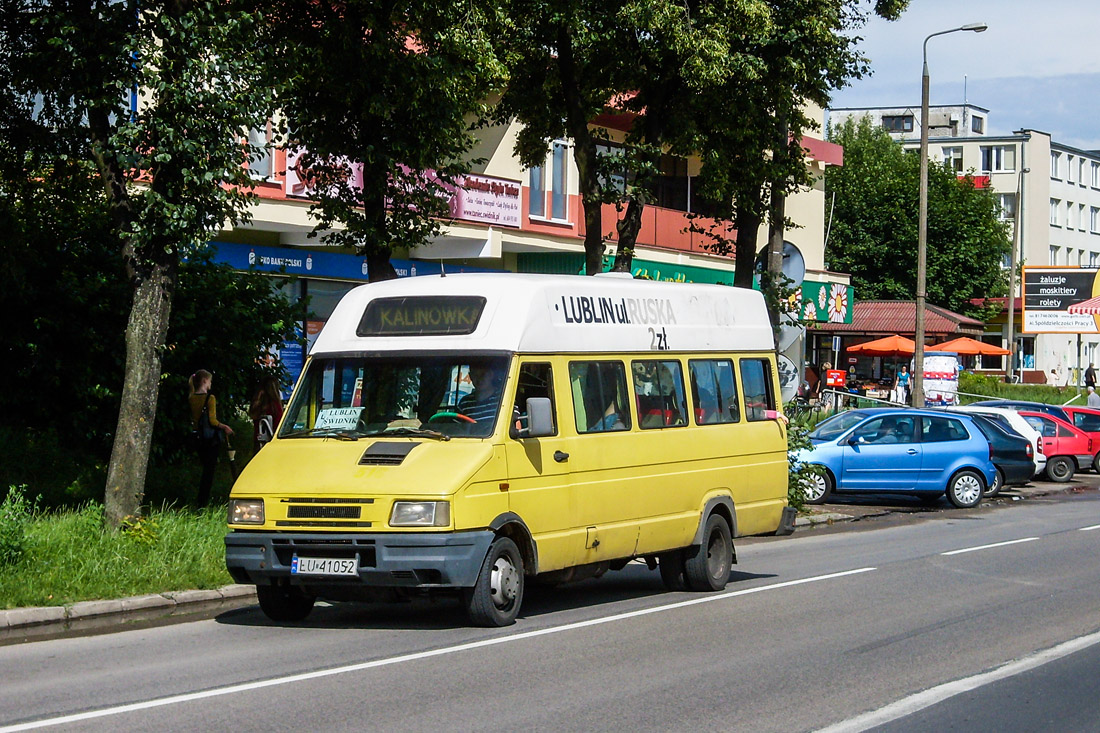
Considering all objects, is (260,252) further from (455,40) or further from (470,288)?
(470,288)

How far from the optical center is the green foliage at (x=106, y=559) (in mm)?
11273

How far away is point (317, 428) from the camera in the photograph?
10875mm

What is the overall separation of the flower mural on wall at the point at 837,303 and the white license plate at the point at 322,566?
121 feet

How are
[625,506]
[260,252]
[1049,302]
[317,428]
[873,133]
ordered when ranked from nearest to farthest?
[317,428] → [625,506] → [260,252] → [1049,302] → [873,133]

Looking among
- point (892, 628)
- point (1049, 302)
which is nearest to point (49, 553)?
point (892, 628)

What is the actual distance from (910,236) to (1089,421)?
135 feet

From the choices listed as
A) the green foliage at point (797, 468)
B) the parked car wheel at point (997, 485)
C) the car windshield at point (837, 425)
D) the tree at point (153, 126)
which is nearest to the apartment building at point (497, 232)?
the green foliage at point (797, 468)

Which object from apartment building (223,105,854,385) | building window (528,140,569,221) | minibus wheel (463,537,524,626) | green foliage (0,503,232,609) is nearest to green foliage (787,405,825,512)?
apartment building (223,105,854,385)

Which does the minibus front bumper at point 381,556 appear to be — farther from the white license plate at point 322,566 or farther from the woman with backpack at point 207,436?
the woman with backpack at point 207,436

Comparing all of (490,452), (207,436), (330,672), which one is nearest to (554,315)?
(490,452)

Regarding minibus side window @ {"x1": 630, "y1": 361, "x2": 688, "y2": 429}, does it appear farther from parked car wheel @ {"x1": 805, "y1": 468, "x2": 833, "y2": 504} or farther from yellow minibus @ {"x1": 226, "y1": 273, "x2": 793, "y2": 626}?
parked car wheel @ {"x1": 805, "y1": 468, "x2": 833, "y2": 504}

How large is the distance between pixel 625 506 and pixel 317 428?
257 centimetres

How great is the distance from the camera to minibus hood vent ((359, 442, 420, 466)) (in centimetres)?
1018

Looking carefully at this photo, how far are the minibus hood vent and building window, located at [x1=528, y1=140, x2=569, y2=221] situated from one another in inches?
831
